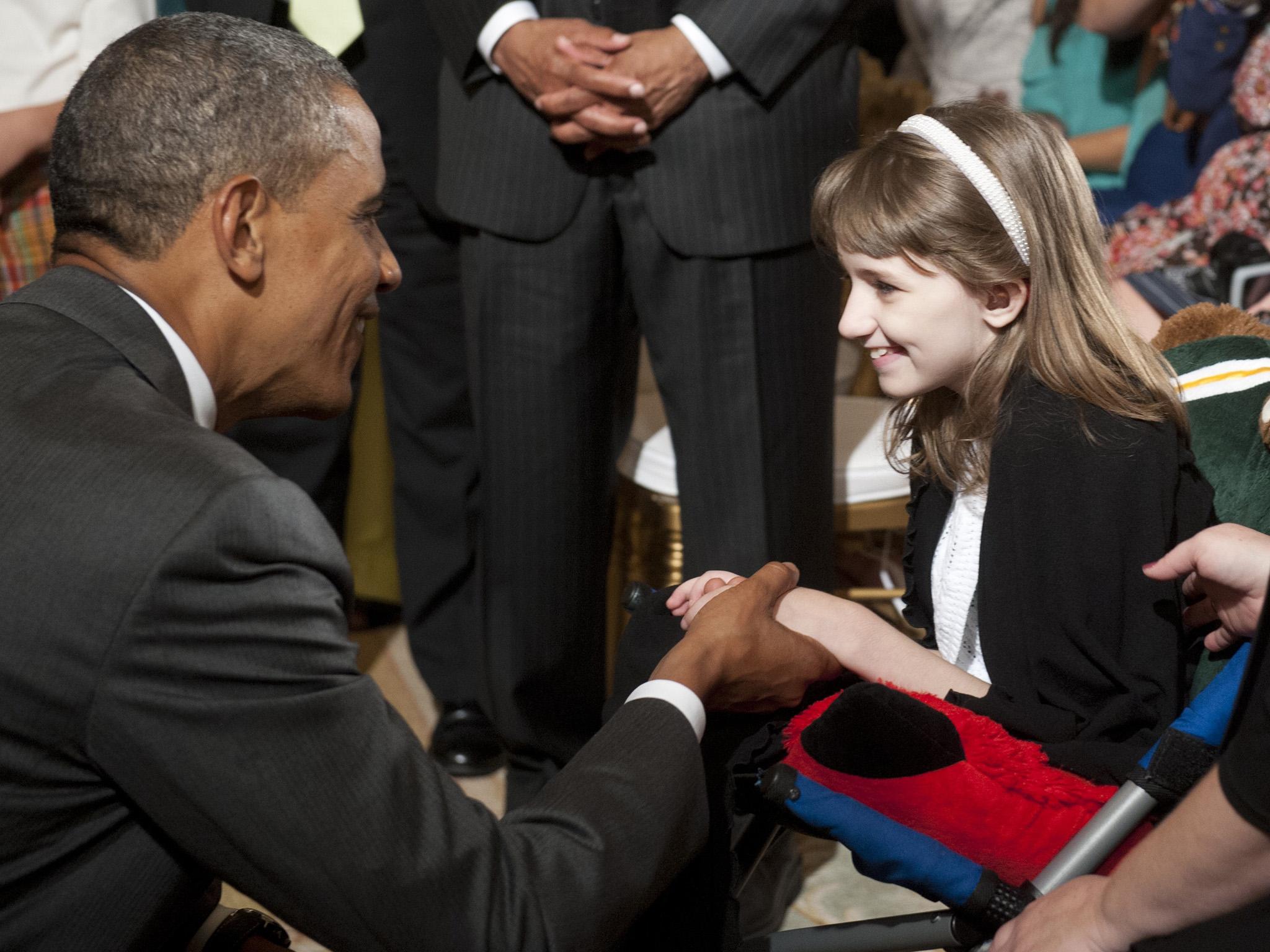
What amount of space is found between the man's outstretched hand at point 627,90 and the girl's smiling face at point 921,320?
553 mm

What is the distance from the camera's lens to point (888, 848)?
1.16m

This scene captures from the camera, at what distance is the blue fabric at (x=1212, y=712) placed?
43.2 inches

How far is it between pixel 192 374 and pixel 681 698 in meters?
0.52

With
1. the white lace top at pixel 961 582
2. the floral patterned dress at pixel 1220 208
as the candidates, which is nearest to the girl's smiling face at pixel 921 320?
the white lace top at pixel 961 582

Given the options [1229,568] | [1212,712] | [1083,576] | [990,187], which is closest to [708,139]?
[990,187]

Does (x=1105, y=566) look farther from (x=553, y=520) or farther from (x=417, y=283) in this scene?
(x=417, y=283)

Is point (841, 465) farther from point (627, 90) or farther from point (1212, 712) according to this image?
point (1212, 712)

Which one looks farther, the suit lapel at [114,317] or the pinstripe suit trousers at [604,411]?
the pinstripe suit trousers at [604,411]

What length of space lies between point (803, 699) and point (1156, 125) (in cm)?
178

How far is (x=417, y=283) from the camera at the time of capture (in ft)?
8.30

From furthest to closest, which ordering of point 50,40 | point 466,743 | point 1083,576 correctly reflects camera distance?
point 466,743 < point 50,40 < point 1083,576

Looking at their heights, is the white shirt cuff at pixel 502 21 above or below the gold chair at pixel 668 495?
above

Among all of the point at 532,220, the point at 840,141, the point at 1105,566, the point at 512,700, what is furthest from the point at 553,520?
the point at 1105,566

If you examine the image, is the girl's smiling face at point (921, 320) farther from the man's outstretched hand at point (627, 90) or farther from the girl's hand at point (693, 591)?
the man's outstretched hand at point (627, 90)
